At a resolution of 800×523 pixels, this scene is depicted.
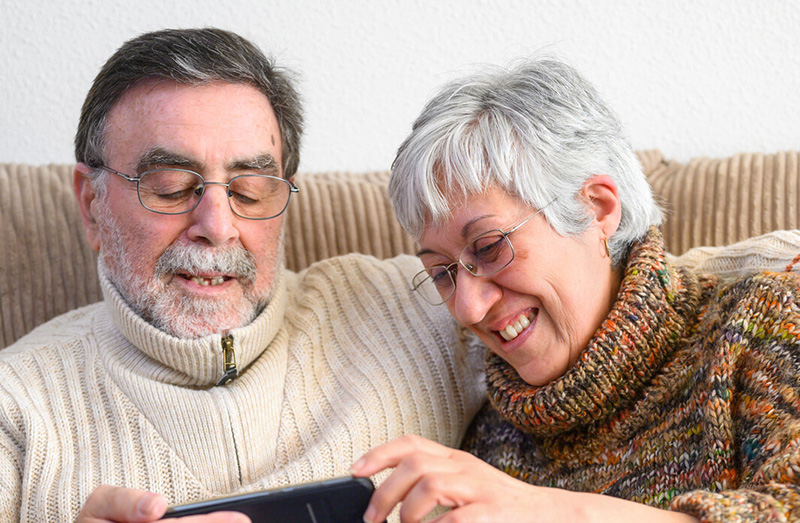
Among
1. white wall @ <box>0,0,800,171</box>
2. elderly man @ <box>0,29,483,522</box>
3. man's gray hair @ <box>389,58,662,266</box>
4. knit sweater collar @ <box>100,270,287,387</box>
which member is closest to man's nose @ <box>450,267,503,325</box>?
man's gray hair @ <box>389,58,662,266</box>

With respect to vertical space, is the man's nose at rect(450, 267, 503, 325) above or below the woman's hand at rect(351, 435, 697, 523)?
above

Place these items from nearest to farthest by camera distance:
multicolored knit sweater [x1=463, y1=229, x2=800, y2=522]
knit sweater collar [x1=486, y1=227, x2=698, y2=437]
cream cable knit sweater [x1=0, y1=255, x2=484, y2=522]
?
1. multicolored knit sweater [x1=463, y1=229, x2=800, y2=522]
2. knit sweater collar [x1=486, y1=227, x2=698, y2=437]
3. cream cable knit sweater [x1=0, y1=255, x2=484, y2=522]

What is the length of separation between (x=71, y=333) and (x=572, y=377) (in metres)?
1.00

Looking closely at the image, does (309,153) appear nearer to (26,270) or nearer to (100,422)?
(26,270)

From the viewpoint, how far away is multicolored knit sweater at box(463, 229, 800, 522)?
39.1 inches

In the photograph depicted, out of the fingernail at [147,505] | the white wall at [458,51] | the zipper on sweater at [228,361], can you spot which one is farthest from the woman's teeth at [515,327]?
the white wall at [458,51]

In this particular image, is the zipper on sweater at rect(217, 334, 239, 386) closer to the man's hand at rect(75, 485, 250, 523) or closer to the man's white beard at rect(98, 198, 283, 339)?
the man's white beard at rect(98, 198, 283, 339)

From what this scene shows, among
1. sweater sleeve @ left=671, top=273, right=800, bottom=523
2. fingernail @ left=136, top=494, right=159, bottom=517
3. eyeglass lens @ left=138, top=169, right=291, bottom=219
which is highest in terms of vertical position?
eyeglass lens @ left=138, top=169, right=291, bottom=219

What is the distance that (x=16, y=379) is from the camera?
1.36 metres

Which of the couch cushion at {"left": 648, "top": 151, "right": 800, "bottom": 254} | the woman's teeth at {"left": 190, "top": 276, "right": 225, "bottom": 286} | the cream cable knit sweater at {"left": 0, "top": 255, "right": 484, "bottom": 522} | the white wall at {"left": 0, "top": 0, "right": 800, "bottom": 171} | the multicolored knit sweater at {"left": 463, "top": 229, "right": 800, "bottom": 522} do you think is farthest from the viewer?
the white wall at {"left": 0, "top": 0, "right": 800, "bottom": 171}

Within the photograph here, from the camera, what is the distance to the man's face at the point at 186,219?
1.34 m

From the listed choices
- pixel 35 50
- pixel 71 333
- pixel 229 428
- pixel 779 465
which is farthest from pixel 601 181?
pixel 35 50

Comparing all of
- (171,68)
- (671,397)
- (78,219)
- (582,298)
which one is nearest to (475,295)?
(582,298)

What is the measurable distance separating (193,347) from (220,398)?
0.11 metres
